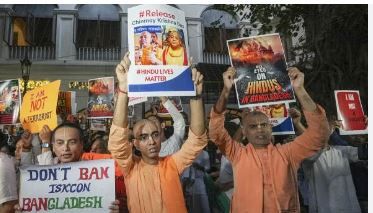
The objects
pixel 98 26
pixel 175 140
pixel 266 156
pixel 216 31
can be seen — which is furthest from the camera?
pixel 216 31

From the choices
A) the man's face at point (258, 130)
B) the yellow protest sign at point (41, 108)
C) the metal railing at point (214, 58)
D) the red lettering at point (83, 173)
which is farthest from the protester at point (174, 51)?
the metal railing at point (214, 58)

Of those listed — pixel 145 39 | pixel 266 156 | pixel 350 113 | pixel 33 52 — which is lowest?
pixel 266 156

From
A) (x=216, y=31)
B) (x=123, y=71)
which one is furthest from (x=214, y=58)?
(x=123, y=71)

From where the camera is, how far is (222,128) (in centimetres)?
330

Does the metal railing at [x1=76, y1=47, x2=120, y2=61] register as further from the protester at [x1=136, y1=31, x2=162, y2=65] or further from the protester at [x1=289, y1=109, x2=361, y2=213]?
the protester at [x1=136, y1=31, x2=162, y2=65]

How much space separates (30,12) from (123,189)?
14.5m

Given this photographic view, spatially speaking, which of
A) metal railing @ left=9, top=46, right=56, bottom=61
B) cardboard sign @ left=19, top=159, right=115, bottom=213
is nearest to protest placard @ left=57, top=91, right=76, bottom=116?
cardboard sign @ left=19, top=159, right=115, bottom=213

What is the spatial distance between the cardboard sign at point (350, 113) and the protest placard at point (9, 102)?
12.9ft

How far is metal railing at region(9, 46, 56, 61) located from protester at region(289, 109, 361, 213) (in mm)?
13144

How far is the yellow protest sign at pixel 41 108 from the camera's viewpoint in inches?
158

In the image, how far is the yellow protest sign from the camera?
13.2 ft

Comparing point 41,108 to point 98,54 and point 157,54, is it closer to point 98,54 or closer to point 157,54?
point 157,54

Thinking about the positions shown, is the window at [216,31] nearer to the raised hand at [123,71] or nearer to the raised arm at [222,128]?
the raised arm at [222,128]

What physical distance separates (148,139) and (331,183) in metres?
2.69
